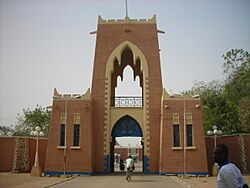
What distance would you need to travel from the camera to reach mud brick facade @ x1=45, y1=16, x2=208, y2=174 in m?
21.4

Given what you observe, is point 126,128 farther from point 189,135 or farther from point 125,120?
point 189,135

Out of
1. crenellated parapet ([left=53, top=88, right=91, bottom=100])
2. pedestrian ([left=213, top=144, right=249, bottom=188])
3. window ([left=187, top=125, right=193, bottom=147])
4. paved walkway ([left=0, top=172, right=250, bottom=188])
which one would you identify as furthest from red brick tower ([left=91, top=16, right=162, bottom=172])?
pedestrian ([left=213, top=144, right=249, bottom=188])

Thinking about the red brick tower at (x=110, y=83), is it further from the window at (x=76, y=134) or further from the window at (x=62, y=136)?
the window at (x=62, y=136)

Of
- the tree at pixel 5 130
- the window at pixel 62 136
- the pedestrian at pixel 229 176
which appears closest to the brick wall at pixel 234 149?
the window at pixel 62 136

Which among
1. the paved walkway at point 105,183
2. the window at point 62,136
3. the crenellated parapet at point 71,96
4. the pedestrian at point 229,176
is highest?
the crenellated parapet at point 71,96

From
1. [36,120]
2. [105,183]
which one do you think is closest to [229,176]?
[105,183]

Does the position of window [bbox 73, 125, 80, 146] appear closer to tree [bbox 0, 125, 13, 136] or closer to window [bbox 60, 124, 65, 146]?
window [bbox 60, 124, 65, 146]

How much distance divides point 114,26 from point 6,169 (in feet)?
42.0

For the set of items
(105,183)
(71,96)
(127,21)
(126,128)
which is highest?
(127,21)

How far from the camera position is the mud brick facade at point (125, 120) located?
21359mm

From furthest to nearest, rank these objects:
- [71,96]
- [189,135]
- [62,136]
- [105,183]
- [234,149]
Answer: [234,149], [71,96], [62,136], [189,135], [105,183]

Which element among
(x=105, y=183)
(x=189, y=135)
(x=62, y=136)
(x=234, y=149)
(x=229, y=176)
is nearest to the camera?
(x=229, y=176)

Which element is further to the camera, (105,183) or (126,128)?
(126,128)

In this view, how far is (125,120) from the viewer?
2400 cm
